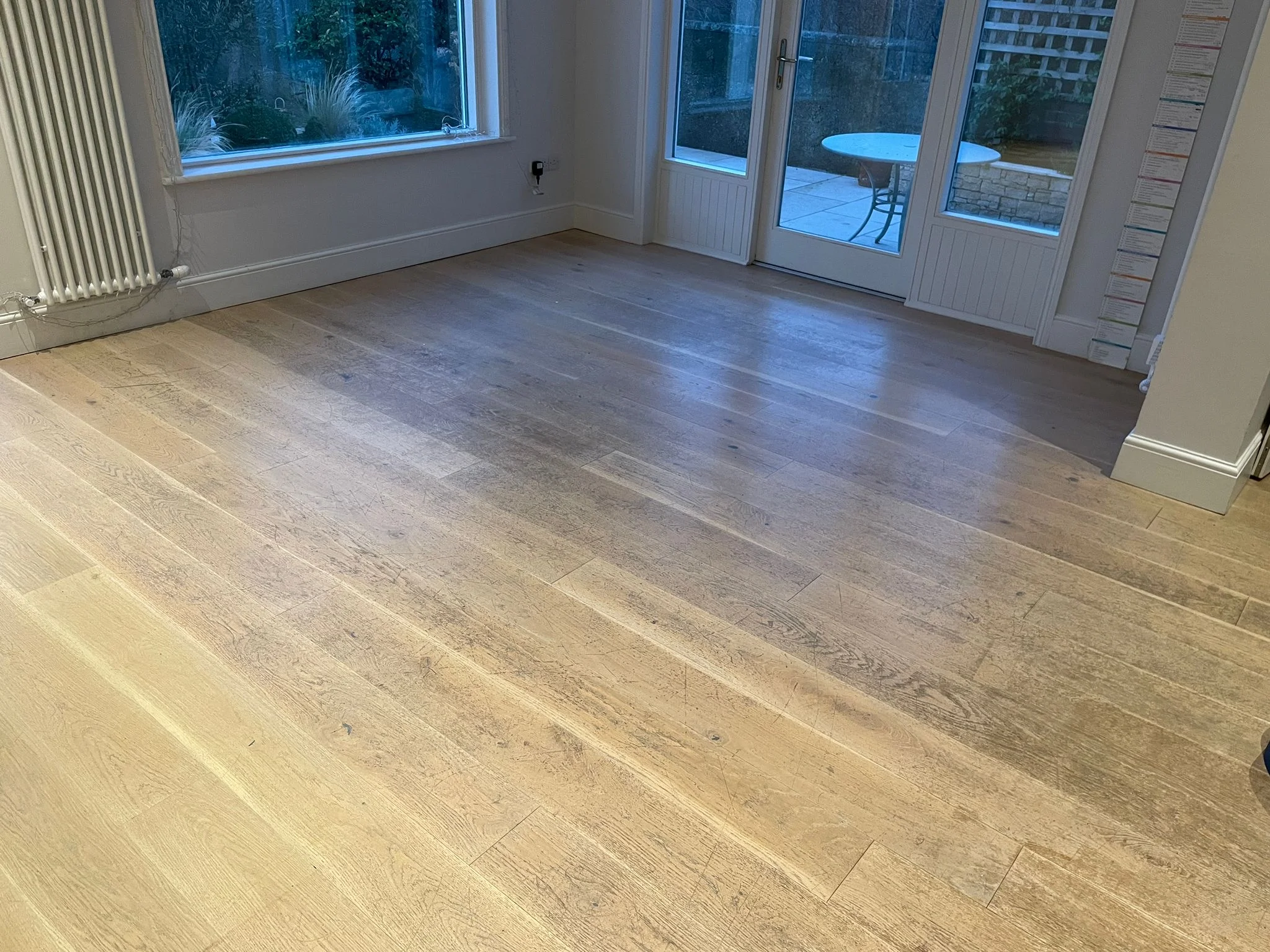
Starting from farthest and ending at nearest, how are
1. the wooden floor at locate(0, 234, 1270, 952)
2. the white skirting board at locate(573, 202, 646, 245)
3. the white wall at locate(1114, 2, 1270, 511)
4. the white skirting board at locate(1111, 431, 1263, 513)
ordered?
the white skirting board at locate(573, 202, 646, 245)
the white skirting board at locate(1111, 431, 1263, 513)
the white wall at locate(1114, 2, 1270, 511)
the wooden floor at locate(0, 234, 1270, 952)

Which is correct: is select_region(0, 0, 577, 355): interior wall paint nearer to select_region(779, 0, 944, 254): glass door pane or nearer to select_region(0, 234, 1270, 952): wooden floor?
select_region(0, 234, 1270, 952): wooden floor

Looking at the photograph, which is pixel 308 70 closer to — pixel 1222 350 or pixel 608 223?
pixel 608 223

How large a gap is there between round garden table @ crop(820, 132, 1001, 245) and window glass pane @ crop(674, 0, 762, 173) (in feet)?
1.64

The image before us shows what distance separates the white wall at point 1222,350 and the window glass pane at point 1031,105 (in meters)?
1.08

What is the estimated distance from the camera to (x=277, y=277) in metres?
4.12

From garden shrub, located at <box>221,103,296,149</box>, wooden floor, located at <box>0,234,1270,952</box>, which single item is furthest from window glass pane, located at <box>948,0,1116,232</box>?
garden shrub, located at <box>221,103,296,149</box>

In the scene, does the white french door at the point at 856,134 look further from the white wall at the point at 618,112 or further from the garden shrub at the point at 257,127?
the garden shrub at the point at 257,127

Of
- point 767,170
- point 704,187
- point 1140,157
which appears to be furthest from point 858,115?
point 1140,157

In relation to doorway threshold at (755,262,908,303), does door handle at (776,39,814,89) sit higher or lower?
higher

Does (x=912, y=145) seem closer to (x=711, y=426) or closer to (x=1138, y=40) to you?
(x=1138, y=40)

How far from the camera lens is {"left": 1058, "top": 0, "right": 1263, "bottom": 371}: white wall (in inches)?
128

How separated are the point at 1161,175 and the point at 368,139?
11.0ft

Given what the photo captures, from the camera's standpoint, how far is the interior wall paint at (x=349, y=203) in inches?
140

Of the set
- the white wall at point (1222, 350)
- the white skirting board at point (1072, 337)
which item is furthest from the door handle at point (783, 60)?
the white wall at point (1222, 350)
